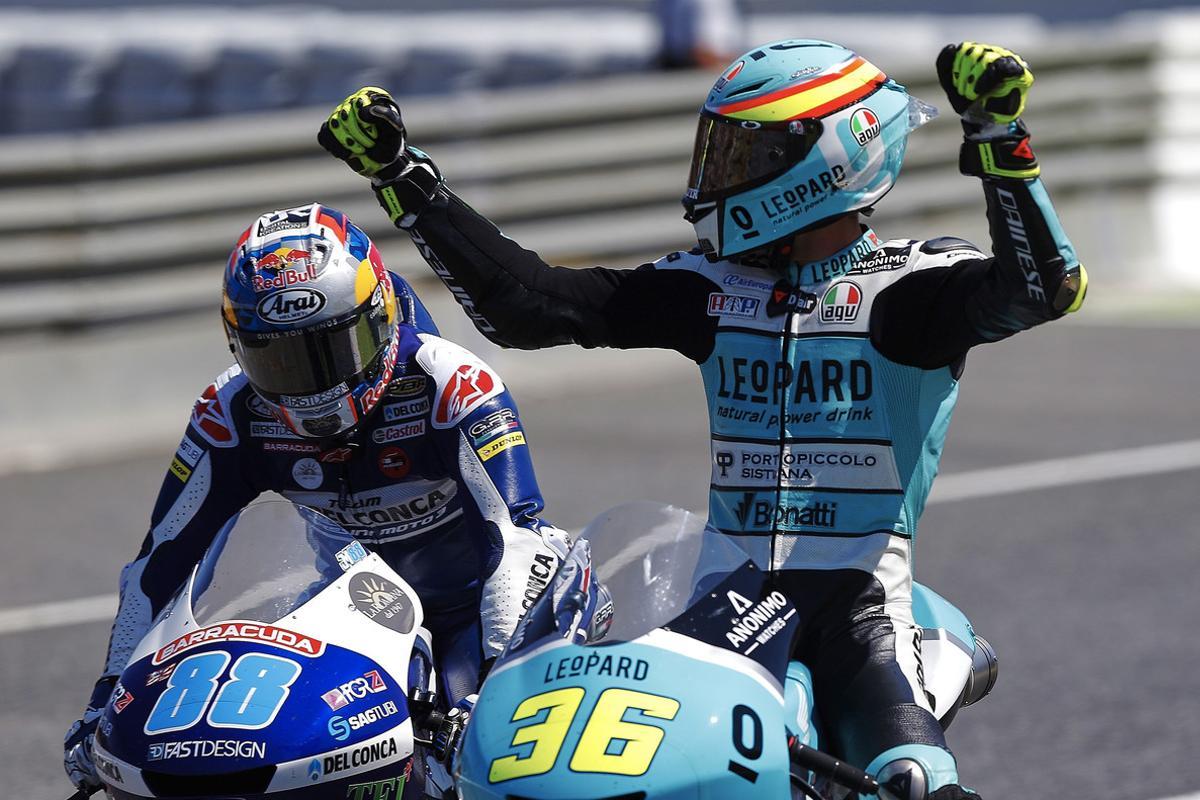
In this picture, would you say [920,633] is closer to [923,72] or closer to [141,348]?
[141,348]

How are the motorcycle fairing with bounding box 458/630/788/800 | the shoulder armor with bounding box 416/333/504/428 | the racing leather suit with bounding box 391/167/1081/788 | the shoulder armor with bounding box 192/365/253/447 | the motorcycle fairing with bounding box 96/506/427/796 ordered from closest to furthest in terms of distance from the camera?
the motorcycle fairing with bounding box 458/630/788/800 → the motorcycle fairing with bounding box 96/506/427/796 → the racing leather suit with bounding box 391/167/1081/788 → the shoulder armor with bounding box 416/333/504/428 → the shoulder armor with bounding box 192/365/253/447

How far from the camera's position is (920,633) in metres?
4.27

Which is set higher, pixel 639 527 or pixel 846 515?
pixel 639 527

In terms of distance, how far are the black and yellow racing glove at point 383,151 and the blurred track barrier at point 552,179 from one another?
7087 millimetres

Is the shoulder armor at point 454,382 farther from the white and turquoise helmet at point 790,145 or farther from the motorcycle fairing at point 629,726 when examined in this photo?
the motorcycle fairing at point 629,726

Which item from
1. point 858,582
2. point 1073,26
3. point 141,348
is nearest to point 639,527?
point 858,582

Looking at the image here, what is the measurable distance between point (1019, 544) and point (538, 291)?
4932mm

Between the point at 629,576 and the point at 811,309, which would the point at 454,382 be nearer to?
the point at 811,309

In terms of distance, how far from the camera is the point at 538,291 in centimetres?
469

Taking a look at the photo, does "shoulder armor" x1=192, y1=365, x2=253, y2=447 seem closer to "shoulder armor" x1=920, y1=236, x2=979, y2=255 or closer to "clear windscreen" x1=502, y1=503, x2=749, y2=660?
"clear windscreen" x1=502, y1=503, x2=749, y2=660

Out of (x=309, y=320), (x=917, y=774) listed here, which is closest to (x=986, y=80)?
(x=917, y=774)

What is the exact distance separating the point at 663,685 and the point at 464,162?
9.50 metres

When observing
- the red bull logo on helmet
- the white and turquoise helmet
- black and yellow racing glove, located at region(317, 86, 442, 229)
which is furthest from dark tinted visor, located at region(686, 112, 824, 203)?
the red bull logo on helmet

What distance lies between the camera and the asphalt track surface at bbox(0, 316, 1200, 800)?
6543mm
